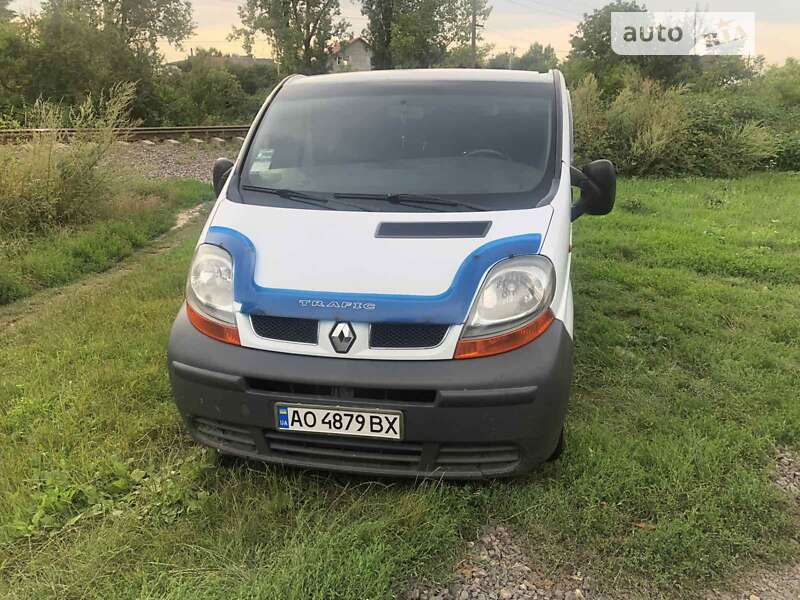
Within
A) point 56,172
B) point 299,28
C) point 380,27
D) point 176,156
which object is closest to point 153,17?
point 299,28

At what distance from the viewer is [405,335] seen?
2316 millimetres

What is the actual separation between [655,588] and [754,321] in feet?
10.5

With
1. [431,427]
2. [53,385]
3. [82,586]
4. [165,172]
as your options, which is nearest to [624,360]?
[431,427]

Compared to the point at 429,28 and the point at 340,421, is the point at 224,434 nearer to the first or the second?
the point at 340,421

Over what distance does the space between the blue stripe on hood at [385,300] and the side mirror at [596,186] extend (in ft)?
3.10

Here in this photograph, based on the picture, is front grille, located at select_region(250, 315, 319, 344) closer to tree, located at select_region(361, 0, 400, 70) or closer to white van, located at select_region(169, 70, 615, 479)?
white van, located at select_region(169, 70, 615, 479)

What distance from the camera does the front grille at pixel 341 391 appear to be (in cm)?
228

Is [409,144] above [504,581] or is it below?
above

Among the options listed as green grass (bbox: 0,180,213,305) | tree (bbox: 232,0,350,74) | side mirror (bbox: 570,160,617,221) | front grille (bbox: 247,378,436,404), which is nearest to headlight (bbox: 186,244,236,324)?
front grille (bbox: 247,378,436,404)

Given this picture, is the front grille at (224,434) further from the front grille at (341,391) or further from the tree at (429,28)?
the tree at (429,28)

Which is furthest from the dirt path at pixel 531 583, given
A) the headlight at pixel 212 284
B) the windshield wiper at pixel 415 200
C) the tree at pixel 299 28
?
the tree at pixel 299 28

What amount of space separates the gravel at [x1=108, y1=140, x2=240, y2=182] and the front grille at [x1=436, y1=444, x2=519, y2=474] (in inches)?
346

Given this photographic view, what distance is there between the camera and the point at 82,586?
2.18 m

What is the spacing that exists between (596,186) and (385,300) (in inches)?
61.7
